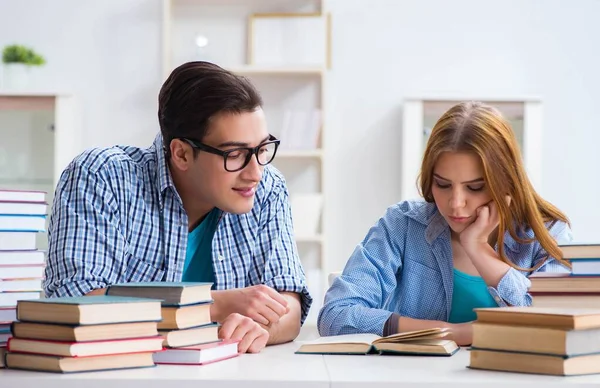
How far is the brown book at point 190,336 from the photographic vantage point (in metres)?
1.40

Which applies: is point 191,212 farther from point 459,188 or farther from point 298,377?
point 298,377

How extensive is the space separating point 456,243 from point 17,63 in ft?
9.03

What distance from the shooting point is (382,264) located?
6.89ft

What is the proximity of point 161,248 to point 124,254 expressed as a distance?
0.09 metres

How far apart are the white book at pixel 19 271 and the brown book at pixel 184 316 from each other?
0.40m

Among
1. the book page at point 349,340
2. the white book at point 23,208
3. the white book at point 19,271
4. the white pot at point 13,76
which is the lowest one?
the book page at point 349,340

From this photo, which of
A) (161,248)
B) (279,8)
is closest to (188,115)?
(161,248)

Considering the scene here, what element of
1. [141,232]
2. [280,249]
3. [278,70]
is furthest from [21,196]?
[278,70]

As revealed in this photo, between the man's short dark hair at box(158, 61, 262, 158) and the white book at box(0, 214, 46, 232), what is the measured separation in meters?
0.45

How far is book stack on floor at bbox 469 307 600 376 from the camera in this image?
133 cm

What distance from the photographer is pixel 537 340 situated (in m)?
1.35

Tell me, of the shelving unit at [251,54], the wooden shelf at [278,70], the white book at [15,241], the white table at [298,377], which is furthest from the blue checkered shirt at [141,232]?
the shelving unit at [251,54]

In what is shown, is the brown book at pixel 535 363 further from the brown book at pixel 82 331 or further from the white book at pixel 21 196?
the white book at pixel 21 196

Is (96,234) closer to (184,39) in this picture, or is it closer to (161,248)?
(161,248)
